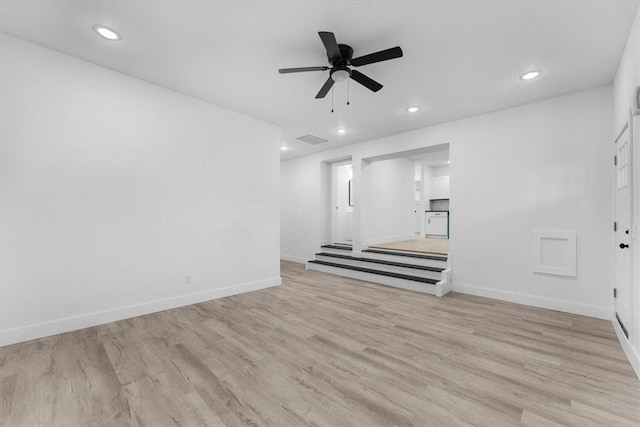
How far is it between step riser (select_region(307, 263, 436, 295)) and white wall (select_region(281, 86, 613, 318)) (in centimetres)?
59

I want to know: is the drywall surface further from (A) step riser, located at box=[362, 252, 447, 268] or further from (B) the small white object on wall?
(A) step riser, located at box=[362, 252, 447, 268]

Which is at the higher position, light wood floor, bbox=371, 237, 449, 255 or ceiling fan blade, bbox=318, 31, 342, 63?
ceiling fan blade, bbox=318, 31, 342, 63

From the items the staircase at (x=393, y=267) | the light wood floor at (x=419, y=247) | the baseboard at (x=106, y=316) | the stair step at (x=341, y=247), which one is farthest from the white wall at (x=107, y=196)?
the light wood floor at (x=419, y=247)

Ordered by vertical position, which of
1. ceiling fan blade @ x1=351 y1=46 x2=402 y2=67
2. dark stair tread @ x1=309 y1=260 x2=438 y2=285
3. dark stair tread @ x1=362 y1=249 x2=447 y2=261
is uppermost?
ceiling fan blade @ x1=351 y1=46 x2=402 y2=67

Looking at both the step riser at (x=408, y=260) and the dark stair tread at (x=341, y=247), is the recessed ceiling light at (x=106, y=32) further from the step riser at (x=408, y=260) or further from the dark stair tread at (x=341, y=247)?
the dark stair tread at (x=341, y=247)

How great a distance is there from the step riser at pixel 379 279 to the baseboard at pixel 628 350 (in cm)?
192

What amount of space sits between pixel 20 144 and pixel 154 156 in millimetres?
1132

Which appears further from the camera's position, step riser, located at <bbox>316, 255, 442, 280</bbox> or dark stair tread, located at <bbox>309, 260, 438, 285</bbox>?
step riser, located at <bbox>316, 255, 442, 280</bbox>

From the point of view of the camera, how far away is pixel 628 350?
240 centimetres

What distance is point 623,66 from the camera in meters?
2.73

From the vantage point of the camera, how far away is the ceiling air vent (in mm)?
5566

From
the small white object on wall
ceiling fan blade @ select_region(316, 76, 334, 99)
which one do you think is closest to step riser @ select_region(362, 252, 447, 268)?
the small white object on wall

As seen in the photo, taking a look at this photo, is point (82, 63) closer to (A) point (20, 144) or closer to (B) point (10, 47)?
(B) point (10, 47)

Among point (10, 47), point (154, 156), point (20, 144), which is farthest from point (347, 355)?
point (10, 47)
